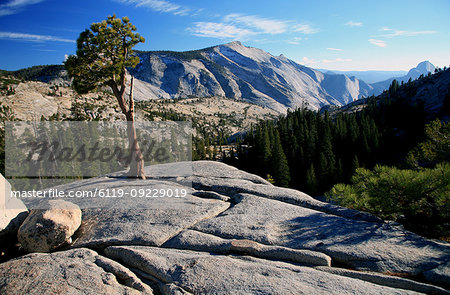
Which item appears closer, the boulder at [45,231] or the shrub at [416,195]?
the shrub at [416,195]

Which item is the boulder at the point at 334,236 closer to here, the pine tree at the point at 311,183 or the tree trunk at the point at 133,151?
the tree trunk at the point at 133,151

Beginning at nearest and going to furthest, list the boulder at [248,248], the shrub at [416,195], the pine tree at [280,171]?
the boulder at [248,248] < the shrub at [416,195] < the pine tree at [280,171]

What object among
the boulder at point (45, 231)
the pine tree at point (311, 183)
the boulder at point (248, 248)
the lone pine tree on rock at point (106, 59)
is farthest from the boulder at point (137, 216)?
the pine tree at point (311, 183)

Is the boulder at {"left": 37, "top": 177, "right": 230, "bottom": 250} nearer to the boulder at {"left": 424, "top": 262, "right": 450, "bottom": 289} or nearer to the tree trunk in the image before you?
the tree trunk

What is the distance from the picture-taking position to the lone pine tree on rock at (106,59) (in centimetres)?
1788

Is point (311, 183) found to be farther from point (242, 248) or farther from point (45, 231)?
point (45, 231)

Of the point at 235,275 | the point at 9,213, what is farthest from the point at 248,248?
the point at 9,213

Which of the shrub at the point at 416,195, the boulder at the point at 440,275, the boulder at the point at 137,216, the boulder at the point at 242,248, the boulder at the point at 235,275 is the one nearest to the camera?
the boulder at the point at 235,275

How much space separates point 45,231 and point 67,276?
3.54 m

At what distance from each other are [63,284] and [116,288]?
1.60 meters

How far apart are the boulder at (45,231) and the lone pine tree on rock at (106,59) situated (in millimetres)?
8997

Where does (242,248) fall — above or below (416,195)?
below

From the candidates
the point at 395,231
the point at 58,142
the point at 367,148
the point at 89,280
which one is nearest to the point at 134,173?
the point at 89,280

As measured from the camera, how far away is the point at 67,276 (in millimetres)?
7977
